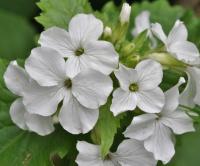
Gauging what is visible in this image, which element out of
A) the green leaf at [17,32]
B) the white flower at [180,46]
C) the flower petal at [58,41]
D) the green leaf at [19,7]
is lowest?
the green leaf at [17,32]

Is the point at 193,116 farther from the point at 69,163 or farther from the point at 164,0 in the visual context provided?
the point at 164,0

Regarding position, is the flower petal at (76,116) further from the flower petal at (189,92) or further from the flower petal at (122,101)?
the flower petal at (189,92)

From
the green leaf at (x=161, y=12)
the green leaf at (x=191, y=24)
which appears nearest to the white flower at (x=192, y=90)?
the green leaf at (x=191, y=24)

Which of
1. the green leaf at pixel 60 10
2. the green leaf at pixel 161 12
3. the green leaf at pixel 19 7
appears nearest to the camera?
the green leaf at pixel 60 10

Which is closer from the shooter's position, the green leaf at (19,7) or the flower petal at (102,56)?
the flower petal at (102,56)

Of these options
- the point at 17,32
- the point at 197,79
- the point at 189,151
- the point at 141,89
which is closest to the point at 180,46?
the point at 197,79
